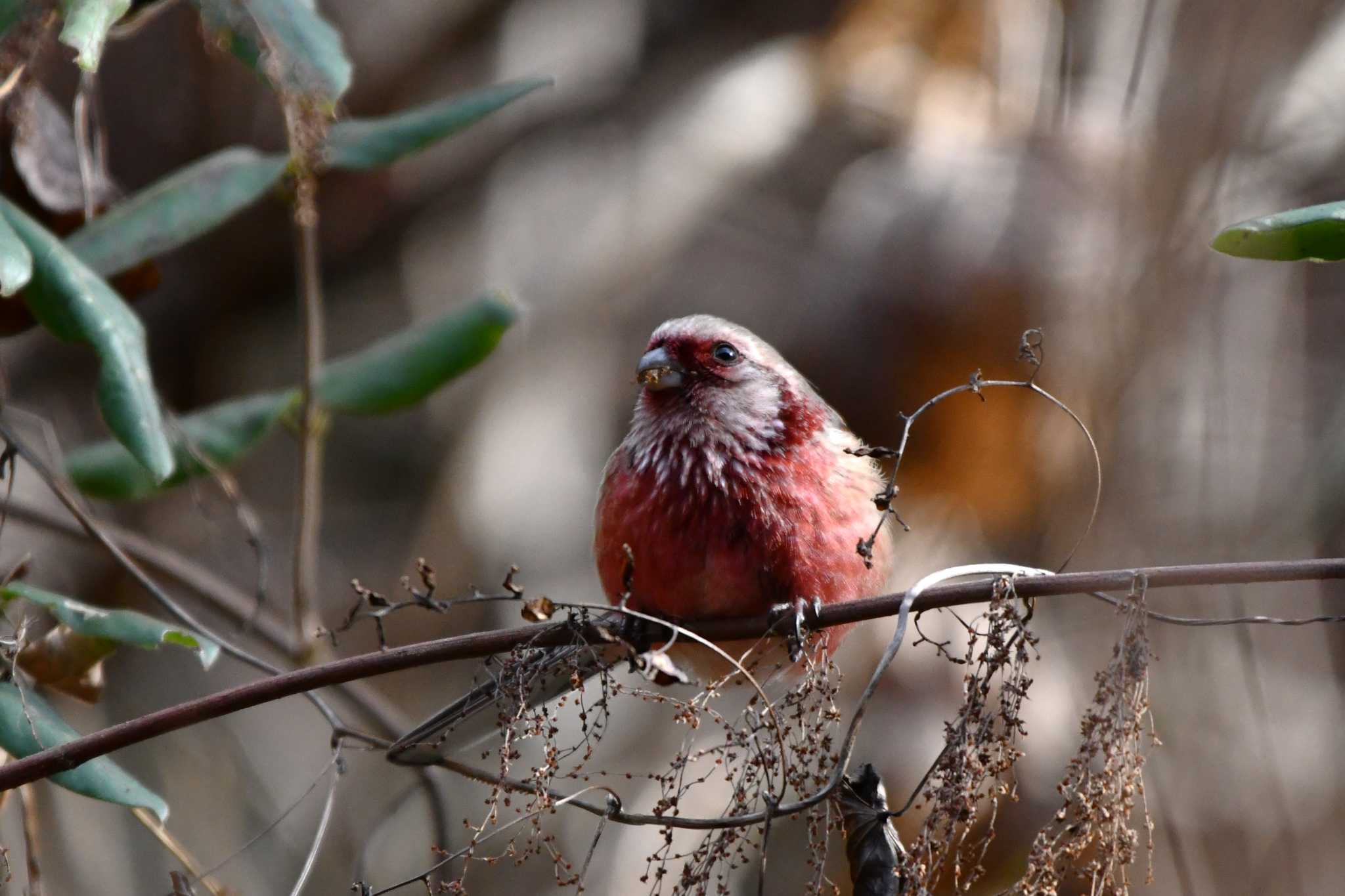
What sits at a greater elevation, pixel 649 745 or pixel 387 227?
pixel 387 227

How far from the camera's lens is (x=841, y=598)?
3.29 m

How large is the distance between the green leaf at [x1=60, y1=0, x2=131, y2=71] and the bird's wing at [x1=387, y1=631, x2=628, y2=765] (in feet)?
3.92

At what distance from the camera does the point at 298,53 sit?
272cm

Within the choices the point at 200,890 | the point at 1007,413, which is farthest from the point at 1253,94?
the point at 200,890

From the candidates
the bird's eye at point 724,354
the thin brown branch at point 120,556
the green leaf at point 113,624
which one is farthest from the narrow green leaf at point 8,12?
the bird's eye at point 724,354

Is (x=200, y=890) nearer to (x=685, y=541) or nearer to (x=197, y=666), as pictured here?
(x=685, y=541)

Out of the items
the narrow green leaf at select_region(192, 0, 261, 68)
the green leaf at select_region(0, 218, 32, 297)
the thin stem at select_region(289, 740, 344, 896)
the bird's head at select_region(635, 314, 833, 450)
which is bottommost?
the thin stem at select_region(289, 740, 344, 896)

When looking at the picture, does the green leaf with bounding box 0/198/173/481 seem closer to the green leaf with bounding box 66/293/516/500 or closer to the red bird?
the green leaf with bounding box 66/293/516/500

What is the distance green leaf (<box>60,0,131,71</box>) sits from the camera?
219 cm

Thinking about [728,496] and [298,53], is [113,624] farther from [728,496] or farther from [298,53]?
[728,496]

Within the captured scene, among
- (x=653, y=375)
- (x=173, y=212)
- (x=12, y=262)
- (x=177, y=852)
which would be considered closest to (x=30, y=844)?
(x=177, y=852)

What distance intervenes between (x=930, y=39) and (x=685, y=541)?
6.05 meters

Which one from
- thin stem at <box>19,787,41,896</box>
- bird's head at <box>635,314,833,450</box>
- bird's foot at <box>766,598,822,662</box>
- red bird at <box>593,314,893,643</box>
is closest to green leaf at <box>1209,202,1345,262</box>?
bird's foot at <box>766,598,822,662</box>

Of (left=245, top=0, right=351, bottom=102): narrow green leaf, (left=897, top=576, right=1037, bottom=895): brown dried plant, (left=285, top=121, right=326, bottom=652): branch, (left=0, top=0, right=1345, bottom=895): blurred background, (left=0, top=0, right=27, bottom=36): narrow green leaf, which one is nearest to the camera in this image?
(left=897, top=576, right=1037, bottom=895): brown dried plant
